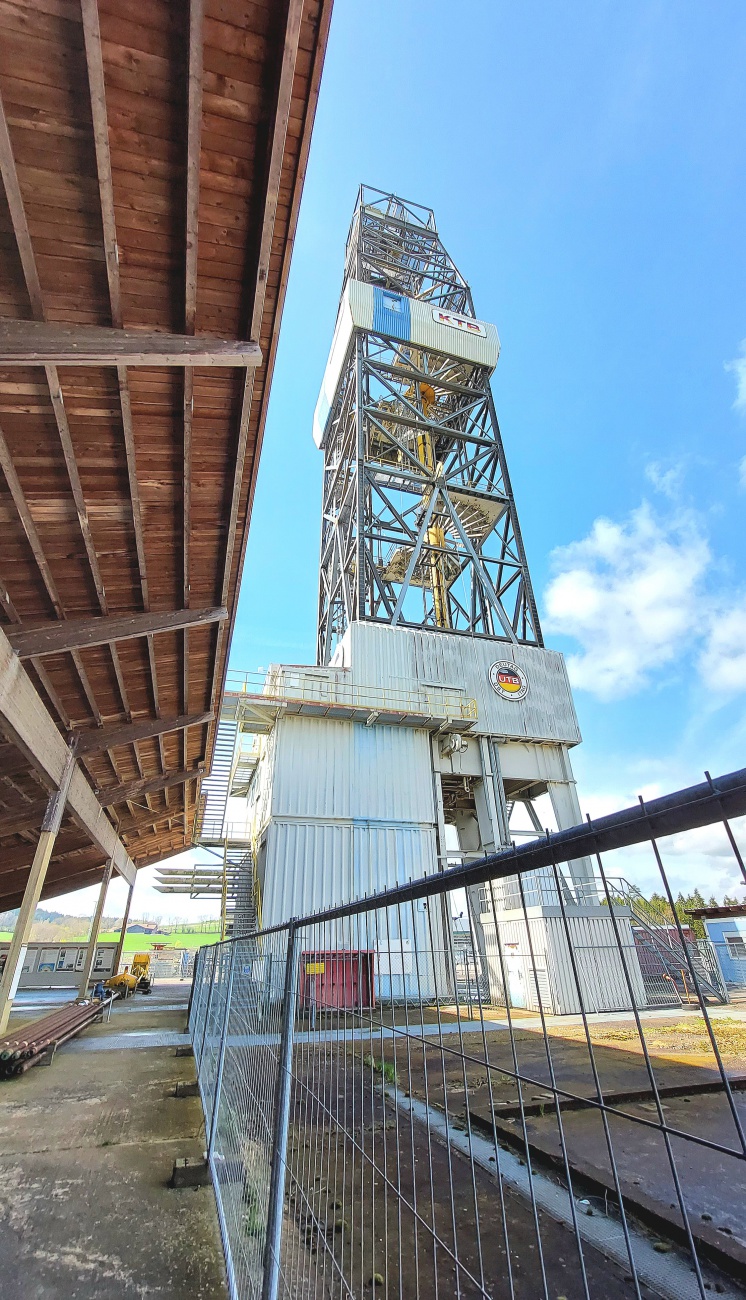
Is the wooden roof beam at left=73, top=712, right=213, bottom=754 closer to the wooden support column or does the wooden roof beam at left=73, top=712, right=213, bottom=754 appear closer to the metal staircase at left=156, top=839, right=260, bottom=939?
the wooden support column

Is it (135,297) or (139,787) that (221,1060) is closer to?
(135,297)

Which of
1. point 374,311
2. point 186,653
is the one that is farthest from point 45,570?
point 374,311

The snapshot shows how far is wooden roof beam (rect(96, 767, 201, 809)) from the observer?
561 inches

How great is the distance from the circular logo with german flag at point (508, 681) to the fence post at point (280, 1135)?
16697 mm

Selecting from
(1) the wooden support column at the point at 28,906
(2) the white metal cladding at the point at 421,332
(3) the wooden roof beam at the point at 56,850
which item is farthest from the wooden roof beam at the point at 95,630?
(2) the white metal cladding at the point at 421,332

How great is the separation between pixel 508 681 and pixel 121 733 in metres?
12.4

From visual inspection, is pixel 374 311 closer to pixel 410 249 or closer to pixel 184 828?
pixel 410 249

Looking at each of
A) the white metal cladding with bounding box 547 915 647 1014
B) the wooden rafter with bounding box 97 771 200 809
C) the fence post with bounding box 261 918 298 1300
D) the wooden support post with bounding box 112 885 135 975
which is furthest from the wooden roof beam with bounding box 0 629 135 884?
the white metal cladding with bounding box 547 915 647 1014

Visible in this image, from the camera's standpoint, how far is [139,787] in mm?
14727

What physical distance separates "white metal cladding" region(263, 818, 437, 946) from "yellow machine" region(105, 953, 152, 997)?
6.15 meters

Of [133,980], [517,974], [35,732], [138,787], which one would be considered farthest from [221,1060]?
[133,980]

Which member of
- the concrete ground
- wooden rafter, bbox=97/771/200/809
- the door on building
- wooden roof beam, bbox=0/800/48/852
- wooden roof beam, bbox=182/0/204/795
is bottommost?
the concrete ground

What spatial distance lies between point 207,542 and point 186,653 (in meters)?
2.82

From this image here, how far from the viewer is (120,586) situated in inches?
295
